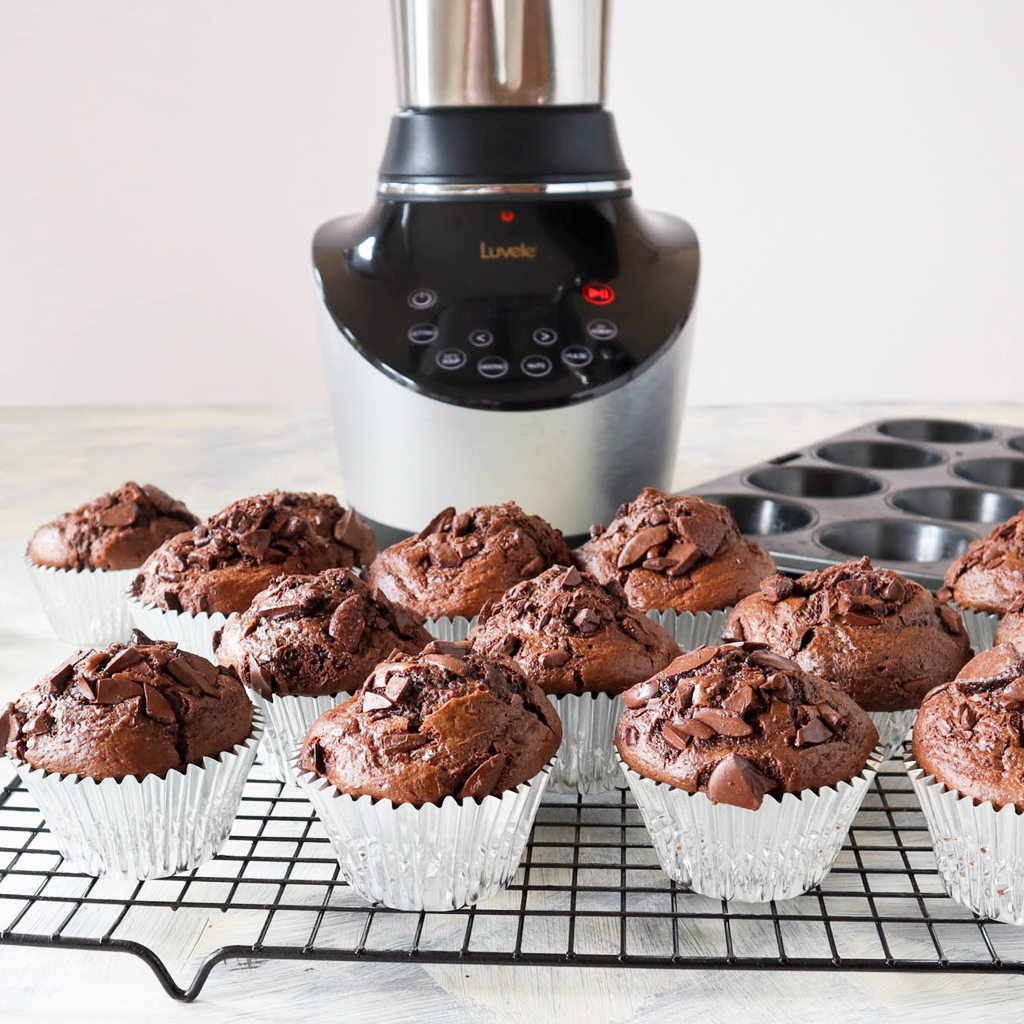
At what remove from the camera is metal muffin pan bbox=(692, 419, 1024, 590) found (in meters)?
2.03

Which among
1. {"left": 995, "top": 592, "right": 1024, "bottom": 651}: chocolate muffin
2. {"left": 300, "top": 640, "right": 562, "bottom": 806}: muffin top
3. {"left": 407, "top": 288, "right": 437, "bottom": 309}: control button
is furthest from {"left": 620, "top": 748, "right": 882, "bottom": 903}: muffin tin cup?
{"left": 407, "top": 288, "right": 437, "bottom": 309}: control button

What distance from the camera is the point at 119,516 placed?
1.95m

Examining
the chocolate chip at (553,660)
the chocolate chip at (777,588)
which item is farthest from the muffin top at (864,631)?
the chocolate chip at (553,660)

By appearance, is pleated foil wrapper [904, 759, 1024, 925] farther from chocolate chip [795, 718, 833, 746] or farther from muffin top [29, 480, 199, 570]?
muffin top [29, 480, 199, 570]

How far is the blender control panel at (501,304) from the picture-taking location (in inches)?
78.6

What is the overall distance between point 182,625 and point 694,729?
31.3 inches

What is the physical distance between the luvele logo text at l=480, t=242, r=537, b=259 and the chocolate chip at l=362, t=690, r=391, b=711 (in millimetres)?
936

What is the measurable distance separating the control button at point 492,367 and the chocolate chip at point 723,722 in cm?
88

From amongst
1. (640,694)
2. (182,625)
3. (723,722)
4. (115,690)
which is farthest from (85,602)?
(723,722)

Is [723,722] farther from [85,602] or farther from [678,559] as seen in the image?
[85,602]

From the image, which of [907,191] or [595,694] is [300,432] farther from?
[907,191]

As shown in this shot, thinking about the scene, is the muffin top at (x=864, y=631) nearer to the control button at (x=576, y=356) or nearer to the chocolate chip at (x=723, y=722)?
the chocolate chip at (x=723, y=722)

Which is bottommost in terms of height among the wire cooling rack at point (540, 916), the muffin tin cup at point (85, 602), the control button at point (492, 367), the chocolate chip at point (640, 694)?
the muffin tin cup at point (85, 602)

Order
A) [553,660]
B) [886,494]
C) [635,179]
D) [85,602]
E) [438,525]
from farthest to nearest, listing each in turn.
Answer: [635,179] → [886,494] → [85,602] → [438,525] → [553,660]
